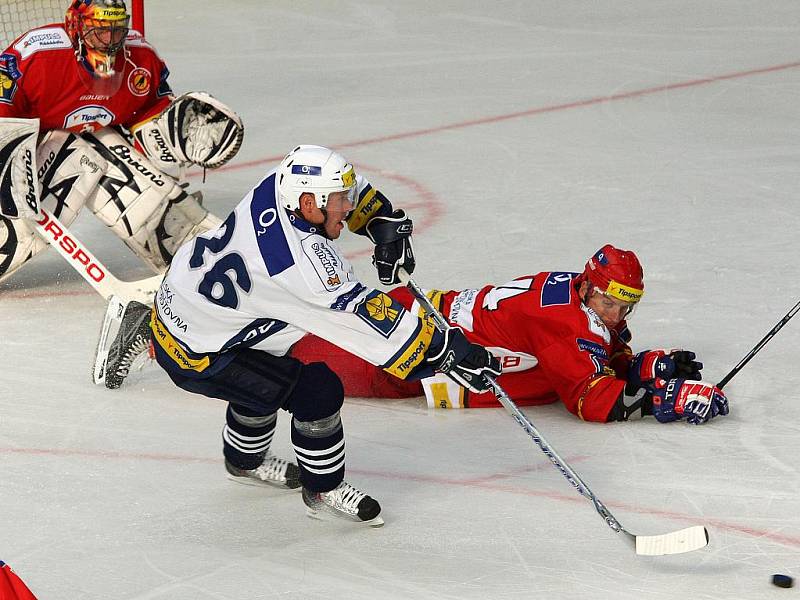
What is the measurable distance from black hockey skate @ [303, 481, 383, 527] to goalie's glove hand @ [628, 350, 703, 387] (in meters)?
0.93

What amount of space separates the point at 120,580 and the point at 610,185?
3.44m

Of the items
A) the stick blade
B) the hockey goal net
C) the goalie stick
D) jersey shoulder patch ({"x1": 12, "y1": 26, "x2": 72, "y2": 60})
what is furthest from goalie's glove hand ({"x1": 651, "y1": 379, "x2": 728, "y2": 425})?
the hockey goal net

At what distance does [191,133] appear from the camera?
190 inches

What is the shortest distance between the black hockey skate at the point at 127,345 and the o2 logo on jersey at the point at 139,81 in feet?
3.77

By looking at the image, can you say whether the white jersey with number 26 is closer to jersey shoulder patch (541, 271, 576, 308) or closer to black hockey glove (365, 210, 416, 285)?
black hockey glove (365, 210, 416, 285)

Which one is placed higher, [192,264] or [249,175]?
[192,264]

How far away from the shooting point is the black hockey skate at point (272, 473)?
128 inches

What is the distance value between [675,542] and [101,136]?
8.99 ft

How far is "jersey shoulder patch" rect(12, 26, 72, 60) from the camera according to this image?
4.52 meters

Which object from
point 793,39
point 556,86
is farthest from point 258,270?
point 793,39

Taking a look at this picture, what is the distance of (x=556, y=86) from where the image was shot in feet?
24.4

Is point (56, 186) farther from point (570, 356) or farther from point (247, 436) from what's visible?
point (570, 356)

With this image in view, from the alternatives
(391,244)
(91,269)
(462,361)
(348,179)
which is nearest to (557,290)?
(391,244)

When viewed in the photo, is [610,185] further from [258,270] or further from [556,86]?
[258,270]
